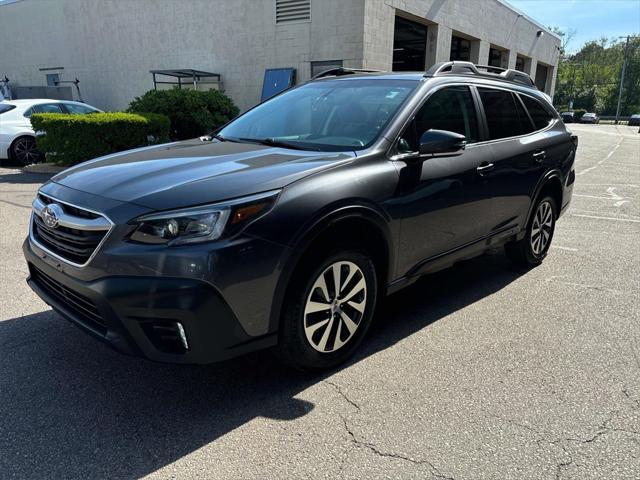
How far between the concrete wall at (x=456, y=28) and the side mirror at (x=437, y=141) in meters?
12.3

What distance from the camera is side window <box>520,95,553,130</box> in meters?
4.99

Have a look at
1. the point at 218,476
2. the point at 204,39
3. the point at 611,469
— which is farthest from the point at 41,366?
the point at 204,39

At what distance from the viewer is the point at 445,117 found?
12.6 feet

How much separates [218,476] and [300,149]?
2.03 meters

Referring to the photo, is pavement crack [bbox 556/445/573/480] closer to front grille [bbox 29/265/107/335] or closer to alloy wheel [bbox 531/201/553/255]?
front grille [bbox 29/265/107/335]

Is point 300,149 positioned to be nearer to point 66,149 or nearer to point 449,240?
point 449,240

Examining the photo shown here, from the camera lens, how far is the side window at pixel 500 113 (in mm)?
4297

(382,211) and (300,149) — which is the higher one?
(300,149)

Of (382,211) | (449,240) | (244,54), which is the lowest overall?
(449,240)

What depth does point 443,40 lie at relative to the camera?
63.0ft

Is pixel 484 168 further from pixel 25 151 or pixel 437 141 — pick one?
pixel 25 151

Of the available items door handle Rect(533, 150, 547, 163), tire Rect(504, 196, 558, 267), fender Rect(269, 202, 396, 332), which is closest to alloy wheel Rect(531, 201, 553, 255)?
tire Rect(504, 196, 558, 267)

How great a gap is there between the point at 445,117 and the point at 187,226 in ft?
7.59

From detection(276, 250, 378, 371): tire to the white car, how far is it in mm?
11384
